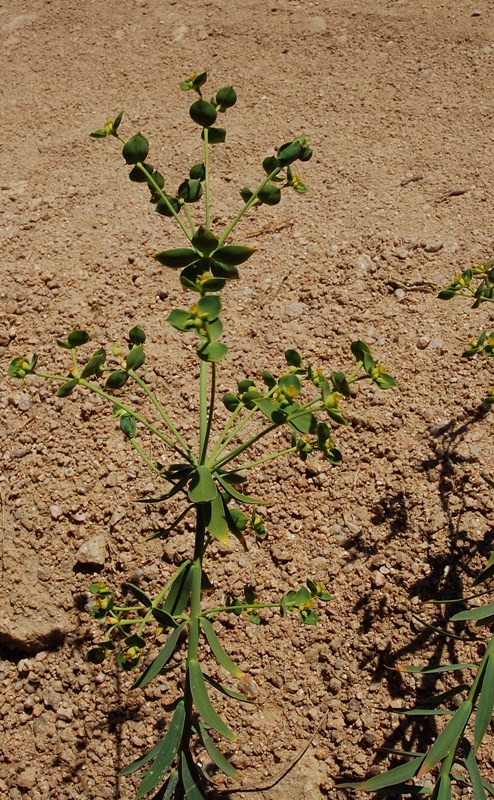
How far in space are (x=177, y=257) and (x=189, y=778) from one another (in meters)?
0.94

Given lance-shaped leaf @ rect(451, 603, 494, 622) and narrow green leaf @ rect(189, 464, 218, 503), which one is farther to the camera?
lance-shaped leaf @ rect(451, 603, 494, 622)

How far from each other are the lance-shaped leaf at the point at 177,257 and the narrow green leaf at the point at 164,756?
0.80 m

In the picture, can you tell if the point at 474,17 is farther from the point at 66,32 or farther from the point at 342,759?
the point at 342,759

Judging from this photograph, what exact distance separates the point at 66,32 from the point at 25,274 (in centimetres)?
154

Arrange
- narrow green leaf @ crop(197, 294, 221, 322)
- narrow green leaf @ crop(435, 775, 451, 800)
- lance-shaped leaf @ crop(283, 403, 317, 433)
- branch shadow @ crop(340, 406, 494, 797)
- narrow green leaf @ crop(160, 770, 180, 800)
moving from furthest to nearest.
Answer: branch shadow @ crop(340, 406, 494, 797) → narrow green leaf @ crop(160, 770, 180, 800) → narrow green leaf @ crop(435, 775, 451, 800) → lance-shaped leaf @ crop(283, 403, 317, 433) → narrow green leaf @ crop(197, 294, 221, 322)

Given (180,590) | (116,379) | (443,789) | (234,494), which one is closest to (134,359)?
(116,379)

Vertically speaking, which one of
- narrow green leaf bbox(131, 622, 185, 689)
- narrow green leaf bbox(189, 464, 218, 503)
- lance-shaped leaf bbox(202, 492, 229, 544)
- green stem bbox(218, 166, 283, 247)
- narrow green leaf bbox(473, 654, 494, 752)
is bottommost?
narrow green leaf bbox(473, 654, 494, 752)

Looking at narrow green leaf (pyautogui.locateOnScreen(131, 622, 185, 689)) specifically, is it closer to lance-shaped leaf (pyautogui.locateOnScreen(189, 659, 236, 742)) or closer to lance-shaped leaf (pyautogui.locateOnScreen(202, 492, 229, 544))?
lance-shaped leaf (pyautogui.locateOnScreen(189, 659, 236, 742))

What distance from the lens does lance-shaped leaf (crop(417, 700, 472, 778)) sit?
55.2 inches

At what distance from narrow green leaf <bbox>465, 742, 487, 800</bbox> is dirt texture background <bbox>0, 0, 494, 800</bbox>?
1.04ft

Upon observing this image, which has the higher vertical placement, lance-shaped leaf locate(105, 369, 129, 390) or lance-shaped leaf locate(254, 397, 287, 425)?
lance-shaped leaf locate(105, 369, 129, 390)

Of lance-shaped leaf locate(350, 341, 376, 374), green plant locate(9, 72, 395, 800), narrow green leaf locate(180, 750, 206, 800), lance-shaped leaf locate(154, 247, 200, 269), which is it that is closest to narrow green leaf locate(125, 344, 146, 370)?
green plant locate(9, 72, 395, 800)

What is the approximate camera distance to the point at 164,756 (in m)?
1.39

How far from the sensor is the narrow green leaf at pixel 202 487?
4.19 ft
